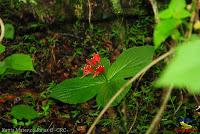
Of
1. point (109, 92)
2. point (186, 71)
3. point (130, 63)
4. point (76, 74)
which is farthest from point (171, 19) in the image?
point (76, 74)

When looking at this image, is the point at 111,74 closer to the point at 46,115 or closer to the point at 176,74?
the point at 46,115

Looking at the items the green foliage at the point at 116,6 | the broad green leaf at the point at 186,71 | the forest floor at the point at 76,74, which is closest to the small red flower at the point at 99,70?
the forest floor at the point at 76,74

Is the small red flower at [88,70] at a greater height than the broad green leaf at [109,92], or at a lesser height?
greater

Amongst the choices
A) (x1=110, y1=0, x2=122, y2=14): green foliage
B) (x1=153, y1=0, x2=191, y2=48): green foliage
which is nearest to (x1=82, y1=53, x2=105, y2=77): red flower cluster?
(x1=110, y1=0, x2=122, y2=14): green foliage

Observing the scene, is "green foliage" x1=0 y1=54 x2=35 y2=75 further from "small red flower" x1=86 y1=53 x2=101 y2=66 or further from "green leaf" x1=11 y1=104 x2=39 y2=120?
"small red flower" x1=86 y1=53 x2=101 y2=66

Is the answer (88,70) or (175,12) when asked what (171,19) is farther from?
(88,70)

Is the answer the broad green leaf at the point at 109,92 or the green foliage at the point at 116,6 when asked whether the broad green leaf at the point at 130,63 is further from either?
the green foliage at the point at 116,6

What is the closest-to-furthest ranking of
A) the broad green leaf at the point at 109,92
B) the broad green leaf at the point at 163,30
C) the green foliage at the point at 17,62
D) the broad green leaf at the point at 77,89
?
the broad green leaf at the point at 163,30 < the green foliage at the point at 17,62 < the broad green leaf at the point at 109,92 < the broad green leaf at the point at 77,89
